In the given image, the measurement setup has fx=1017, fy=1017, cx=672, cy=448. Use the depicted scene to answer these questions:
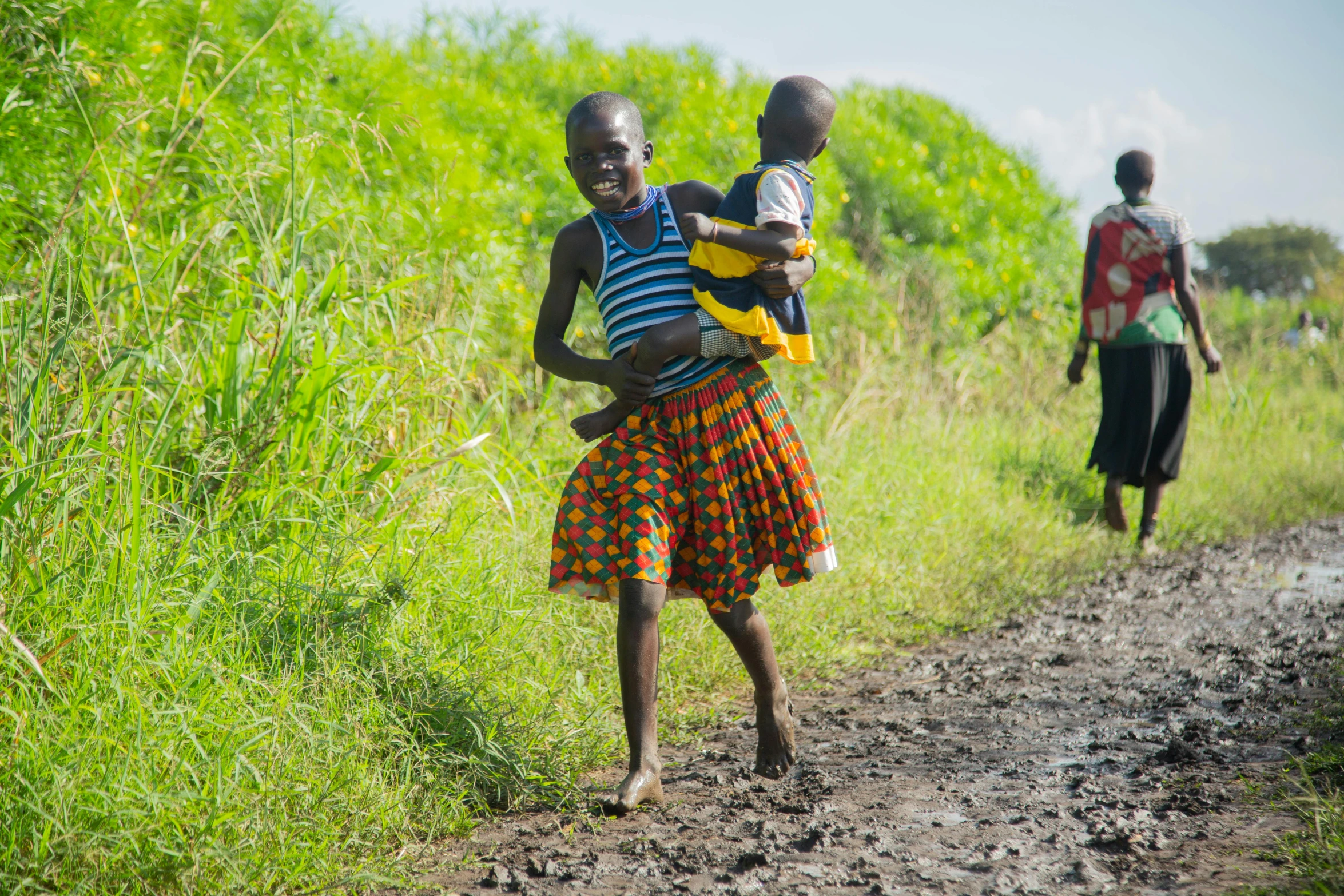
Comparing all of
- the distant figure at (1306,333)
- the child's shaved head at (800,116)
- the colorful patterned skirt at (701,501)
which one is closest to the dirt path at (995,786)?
the colorful patterned skirt at (701,501)

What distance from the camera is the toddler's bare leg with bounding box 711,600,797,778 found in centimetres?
256

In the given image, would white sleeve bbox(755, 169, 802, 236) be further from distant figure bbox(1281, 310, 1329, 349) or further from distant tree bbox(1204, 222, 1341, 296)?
distant tree bbox(1204, 222, 1341, 296)

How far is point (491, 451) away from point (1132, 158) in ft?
11.8

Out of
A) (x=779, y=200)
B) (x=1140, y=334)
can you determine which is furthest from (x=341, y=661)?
(x=1140, y=334)

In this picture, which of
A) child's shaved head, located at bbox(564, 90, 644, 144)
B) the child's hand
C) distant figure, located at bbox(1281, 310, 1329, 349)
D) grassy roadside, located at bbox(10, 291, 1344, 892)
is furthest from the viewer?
distant figure, located at bbox(1281, 310, 1329, 349)

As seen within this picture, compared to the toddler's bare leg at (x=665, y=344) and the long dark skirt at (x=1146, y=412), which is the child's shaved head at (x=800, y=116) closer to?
the toddler's bare leg at (x=665, y=344)

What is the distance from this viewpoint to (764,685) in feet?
8.49

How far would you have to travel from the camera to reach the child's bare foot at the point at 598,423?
254 centimetres

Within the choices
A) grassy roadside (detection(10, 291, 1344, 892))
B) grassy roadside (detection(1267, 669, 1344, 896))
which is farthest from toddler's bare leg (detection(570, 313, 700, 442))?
grassy roadside (detection(1267, 669, 1344, 896))

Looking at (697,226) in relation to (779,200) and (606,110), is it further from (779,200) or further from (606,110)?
(606,110)

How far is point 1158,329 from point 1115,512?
0.97 m

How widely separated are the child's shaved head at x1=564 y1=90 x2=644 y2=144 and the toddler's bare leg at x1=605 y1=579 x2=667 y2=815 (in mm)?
1110

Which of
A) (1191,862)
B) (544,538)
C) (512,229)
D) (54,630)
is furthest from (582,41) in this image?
(1191,862)

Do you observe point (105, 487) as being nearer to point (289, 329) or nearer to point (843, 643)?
point (289, 329)
